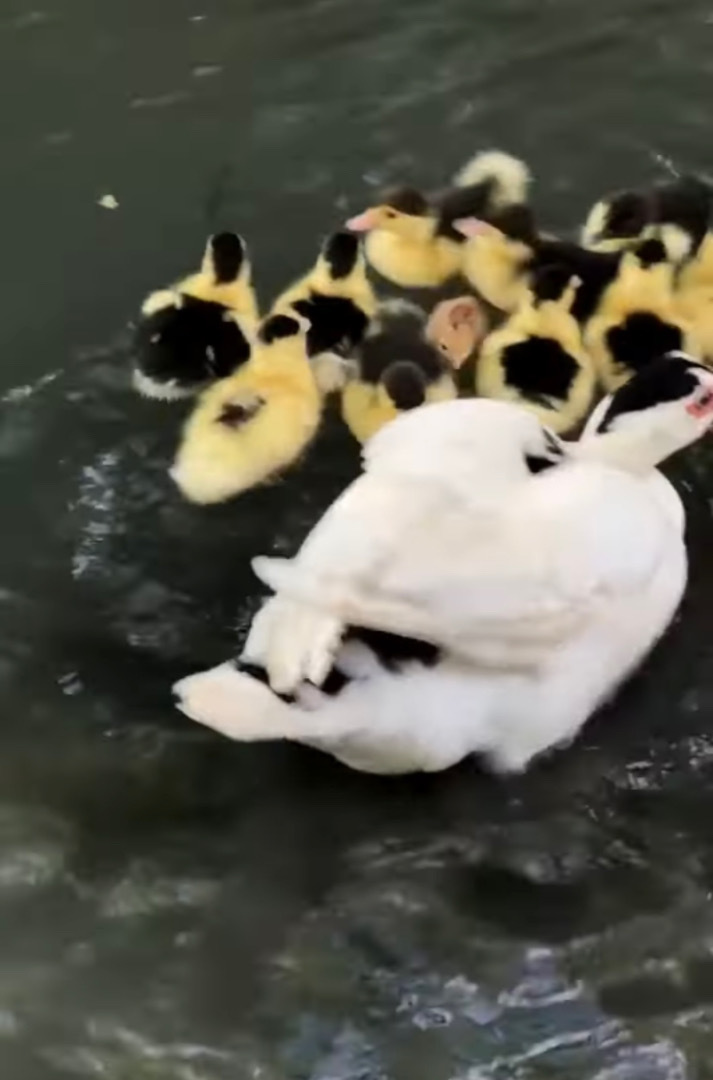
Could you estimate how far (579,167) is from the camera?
7.88ft

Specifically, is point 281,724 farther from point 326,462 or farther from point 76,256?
point 76,256

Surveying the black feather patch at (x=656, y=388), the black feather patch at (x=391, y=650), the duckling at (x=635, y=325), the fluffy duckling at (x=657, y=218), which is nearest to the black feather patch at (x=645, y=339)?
the duckling at (x=635, y=325)

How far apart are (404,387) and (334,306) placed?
17 centimetres

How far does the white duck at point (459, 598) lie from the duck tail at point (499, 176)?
0.58 m

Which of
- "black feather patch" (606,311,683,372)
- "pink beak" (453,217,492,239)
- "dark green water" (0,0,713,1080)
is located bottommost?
"dark green water" (0,0,713,1080)

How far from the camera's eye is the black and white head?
67.0 inches

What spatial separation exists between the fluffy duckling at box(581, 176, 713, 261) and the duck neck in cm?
39

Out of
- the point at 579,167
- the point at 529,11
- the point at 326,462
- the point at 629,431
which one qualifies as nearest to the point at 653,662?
the point at 629,431

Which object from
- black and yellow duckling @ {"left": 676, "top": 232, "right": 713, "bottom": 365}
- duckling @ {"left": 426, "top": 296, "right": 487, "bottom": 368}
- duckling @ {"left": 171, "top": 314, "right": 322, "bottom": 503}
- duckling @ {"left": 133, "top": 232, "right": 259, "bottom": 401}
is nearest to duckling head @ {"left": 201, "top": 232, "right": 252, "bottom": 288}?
duckling @ {"left": 133, "top": 232, "right": 259, "bottom": 401}

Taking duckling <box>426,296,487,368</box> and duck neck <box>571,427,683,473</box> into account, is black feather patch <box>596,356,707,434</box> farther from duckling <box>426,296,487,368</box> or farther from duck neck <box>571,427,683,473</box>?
duckling <box>426,296,487,368</box>

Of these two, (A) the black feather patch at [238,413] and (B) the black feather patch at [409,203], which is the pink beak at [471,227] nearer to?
(B) the black feather patch at [409,203]

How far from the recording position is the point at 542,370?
6.29 ft

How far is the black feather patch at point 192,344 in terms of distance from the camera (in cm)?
195

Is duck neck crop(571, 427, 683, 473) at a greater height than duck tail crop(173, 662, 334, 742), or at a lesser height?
greater
